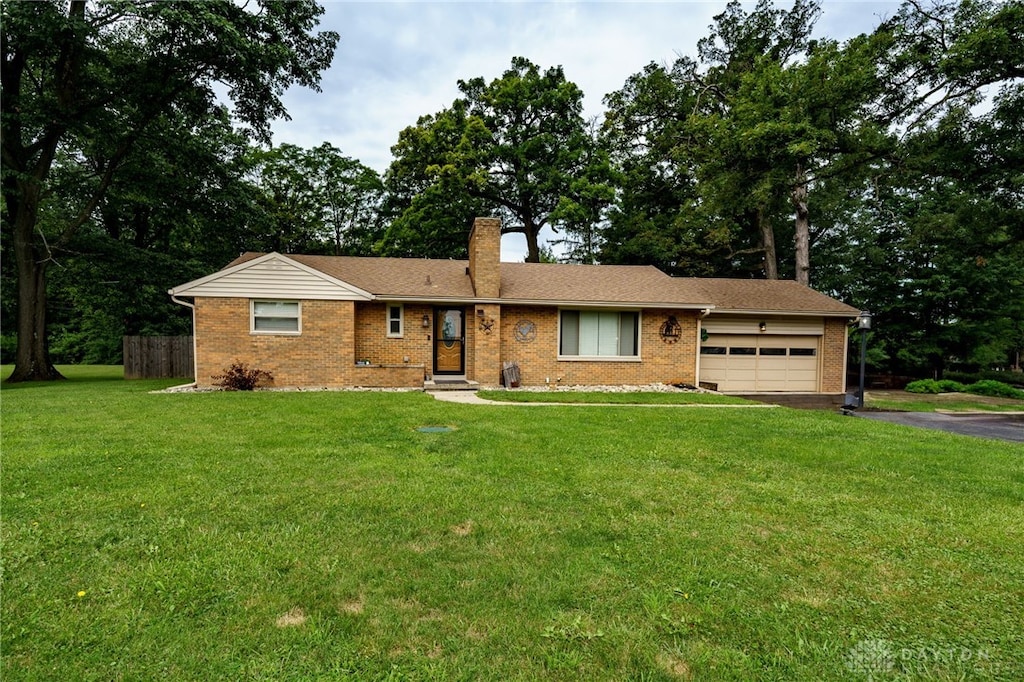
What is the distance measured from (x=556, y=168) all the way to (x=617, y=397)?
54.8 ft

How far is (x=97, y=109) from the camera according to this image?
14359 millimetres

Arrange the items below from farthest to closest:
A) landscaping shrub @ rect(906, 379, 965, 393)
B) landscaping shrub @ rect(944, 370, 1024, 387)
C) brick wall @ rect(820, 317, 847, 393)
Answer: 1. landscaping shrub @ rect(944, 370, 1024, 387)
2. landscaping shrub @ rect(906, 379, 965, 393)
3. brick wall @ rect(820, 317, 847, 393)

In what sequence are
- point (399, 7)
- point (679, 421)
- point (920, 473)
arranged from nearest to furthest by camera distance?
point (920, 473) → point (679, 421) → point (399, 7)

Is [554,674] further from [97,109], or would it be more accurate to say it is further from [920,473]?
[97,109]

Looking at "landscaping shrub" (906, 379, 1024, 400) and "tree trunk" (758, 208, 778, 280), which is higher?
"tree trunk" (758, 208, 778, 280)

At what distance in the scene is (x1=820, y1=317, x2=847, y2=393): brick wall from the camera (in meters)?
15.3

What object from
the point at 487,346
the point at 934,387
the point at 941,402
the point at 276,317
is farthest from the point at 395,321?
the point at 934,387

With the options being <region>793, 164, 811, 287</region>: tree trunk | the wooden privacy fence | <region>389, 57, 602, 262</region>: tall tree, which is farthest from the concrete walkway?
<region>389, 57, 602, 262</region>: tall tree

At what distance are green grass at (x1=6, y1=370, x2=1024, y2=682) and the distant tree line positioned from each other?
39.4 feet

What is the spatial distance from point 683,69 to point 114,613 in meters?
28.2

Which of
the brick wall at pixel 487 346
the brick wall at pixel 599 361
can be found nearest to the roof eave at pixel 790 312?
the brick wall at pixel 599 361

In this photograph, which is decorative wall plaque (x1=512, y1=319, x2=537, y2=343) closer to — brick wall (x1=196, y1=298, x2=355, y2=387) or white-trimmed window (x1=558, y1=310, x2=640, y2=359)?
white-trimmed window (x1=558, y1=310, x2=640, y2=359)

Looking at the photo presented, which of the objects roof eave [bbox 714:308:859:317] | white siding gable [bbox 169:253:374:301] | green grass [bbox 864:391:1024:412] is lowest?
green grass [bbox 864:391:1024:412]

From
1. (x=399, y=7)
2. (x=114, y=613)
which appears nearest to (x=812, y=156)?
(x=399, y=7)
